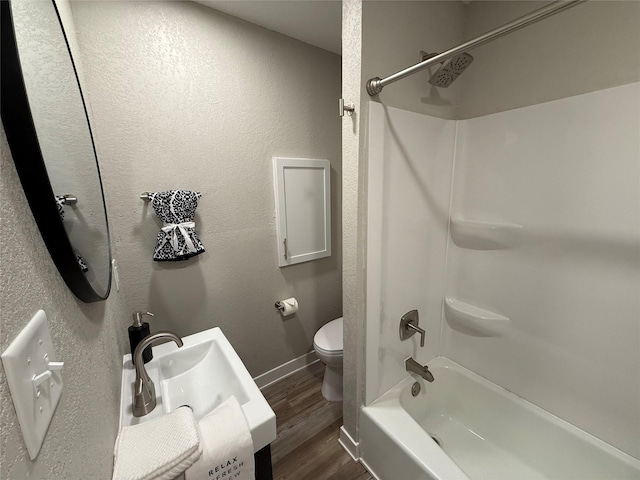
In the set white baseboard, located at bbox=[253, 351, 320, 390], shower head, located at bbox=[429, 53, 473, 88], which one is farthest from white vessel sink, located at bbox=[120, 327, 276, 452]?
shower head, located at bbox=[429, 53, 473, 88]

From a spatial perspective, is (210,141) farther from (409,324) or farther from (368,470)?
(368,470)

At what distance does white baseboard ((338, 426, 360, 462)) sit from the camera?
1430 millimetres

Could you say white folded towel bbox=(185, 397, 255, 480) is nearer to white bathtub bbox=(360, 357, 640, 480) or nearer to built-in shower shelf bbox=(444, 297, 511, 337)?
white bathtub bbox=(360, 357, 640, 480)

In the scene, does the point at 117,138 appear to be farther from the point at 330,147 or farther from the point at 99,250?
the point at 330,147

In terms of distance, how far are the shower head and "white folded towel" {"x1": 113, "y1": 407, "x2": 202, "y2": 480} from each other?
5.15 feet

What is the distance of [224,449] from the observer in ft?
2.24

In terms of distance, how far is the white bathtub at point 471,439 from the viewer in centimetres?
112

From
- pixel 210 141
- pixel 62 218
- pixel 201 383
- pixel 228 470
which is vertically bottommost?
pixel 201 383

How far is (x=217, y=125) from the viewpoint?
1476 millimetres

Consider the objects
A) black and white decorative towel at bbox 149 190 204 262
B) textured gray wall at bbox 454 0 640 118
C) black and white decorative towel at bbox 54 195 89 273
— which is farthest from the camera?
black and white decorative towel at bbox 149 190 204 262

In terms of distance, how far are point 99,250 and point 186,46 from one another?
124cm

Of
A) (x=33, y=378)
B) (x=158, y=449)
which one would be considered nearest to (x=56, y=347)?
(x=33, y=378)

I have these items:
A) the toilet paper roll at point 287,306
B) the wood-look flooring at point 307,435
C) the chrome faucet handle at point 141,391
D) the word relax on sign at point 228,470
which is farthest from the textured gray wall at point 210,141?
the word relax on sign at point 228,470

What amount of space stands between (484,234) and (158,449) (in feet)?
5.40
